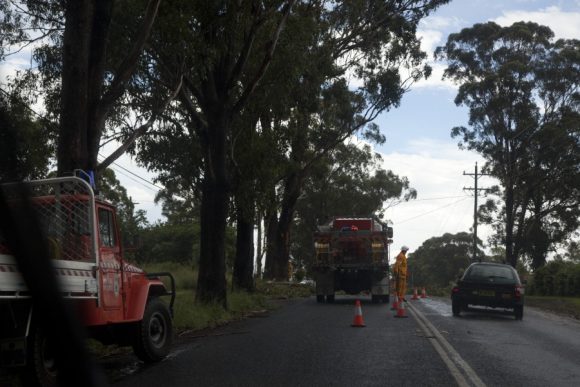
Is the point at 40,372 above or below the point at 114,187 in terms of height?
below

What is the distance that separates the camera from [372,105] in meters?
31.7

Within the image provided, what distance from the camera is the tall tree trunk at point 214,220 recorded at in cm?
1773

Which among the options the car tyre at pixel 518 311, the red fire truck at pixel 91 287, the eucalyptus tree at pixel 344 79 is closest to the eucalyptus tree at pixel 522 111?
the eucalyptus tree at pixel 344 79

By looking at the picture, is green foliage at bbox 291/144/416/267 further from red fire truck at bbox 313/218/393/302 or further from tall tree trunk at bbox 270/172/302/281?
red fire truck at bbox 313/218/393/302

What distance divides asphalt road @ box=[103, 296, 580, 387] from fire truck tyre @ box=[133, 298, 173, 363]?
207 mm

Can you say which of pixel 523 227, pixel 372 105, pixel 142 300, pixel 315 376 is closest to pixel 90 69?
pixel 142 300

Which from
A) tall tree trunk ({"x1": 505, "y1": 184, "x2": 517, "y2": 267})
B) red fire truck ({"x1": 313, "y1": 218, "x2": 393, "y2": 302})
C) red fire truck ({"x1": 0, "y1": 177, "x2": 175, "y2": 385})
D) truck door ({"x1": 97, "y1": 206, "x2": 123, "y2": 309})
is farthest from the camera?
tall tree trunk ({"x1": 505, "y1": 184, "x2": 517, "y2": 267})

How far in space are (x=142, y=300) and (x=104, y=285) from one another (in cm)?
112

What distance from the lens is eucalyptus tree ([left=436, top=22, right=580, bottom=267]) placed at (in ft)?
147

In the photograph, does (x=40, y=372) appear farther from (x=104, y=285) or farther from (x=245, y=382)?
(x=245, y=382)

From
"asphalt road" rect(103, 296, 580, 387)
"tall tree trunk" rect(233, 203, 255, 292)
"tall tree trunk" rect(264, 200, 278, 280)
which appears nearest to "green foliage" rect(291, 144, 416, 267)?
"tall tree trunk" rect(264, 200, 278, 280)

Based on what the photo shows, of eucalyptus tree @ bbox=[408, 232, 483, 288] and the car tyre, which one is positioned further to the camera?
eucalyptus tree @ bbox=[408, 232, 483, 288]

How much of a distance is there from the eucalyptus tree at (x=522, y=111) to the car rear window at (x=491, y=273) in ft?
91.0

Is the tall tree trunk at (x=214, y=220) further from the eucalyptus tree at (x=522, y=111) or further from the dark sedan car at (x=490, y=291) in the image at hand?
the eucalyptus tree at (x=522, y=111)
